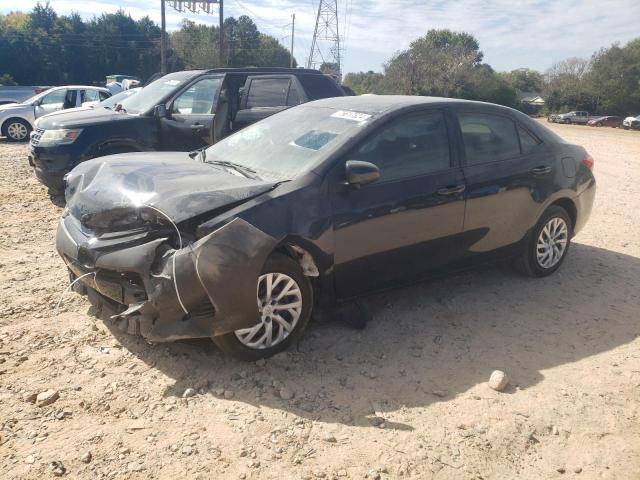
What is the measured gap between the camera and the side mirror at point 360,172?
141 inches

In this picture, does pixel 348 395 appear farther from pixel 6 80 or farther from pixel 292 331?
pixel 6 80

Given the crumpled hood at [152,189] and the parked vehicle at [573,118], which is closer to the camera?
the crumpled hood at [152,189]

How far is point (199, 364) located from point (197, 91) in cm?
539

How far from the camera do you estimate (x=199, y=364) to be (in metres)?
3.49

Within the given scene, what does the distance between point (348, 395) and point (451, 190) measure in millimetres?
1868

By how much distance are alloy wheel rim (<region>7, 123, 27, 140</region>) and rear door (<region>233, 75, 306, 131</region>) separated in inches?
391

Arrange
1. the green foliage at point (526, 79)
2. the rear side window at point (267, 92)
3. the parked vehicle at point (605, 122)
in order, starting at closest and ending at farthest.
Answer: the rear side window at point (267, 92) < the parked vehicle at point (605, 122) < the green foliage at point (526, 79)

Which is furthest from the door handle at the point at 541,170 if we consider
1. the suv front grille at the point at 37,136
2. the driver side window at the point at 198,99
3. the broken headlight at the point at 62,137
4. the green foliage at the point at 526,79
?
the green foliage at the point at 526,79

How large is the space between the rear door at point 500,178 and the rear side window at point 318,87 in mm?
3777

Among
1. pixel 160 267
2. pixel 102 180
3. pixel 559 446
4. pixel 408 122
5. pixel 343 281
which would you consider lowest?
pixel 559 446

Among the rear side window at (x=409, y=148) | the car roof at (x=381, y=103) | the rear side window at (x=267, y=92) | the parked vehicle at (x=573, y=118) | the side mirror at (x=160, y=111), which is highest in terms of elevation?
the parked vehicle at (x=573, y=118)

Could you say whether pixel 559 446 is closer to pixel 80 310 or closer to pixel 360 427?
pixel 360 427

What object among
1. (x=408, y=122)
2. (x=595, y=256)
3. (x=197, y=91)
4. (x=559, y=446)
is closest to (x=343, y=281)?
(x=408, y=122)

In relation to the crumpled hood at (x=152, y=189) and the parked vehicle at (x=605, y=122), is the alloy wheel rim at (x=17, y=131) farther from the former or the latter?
the parked vehicle at (x=605, y=122)
